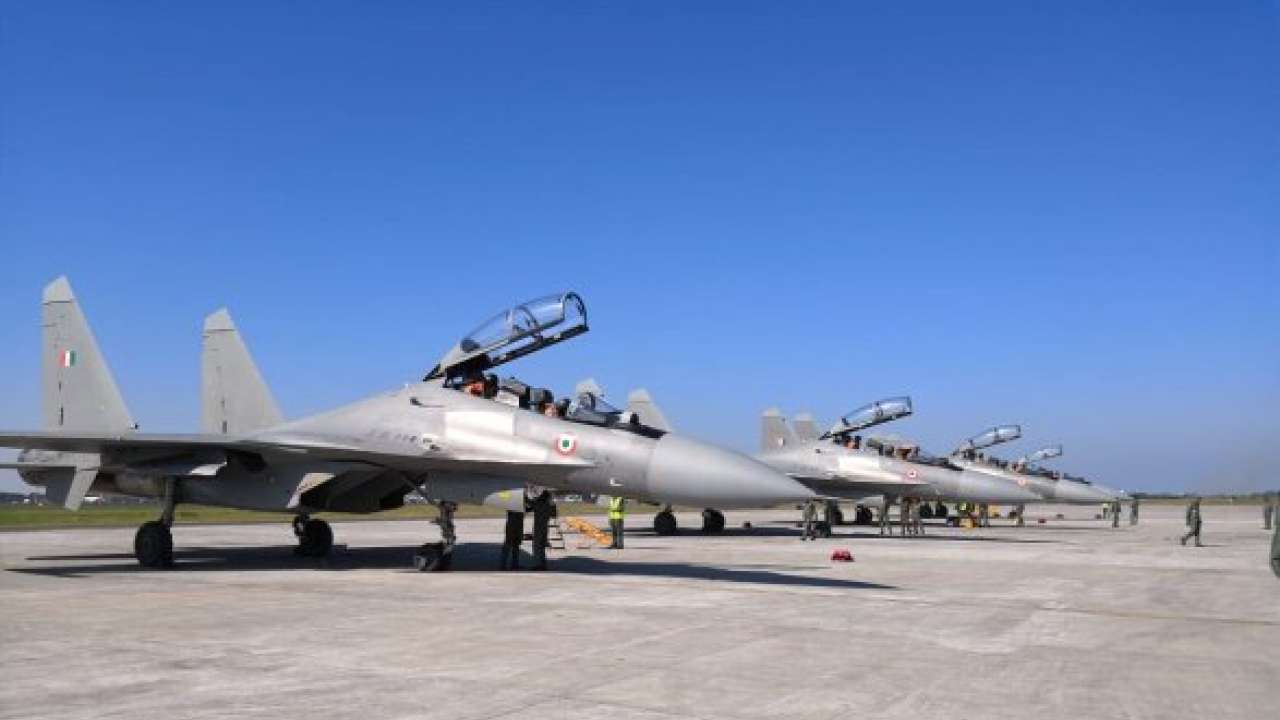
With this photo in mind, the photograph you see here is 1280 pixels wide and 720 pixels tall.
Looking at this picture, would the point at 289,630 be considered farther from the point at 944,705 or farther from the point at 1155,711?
the point at 1155,711

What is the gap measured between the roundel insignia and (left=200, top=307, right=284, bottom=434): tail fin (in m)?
7.47

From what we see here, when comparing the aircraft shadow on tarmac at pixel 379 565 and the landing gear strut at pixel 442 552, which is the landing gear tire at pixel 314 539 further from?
the landing gear strut at pixel 442 552

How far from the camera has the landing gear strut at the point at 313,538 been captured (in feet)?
56.1

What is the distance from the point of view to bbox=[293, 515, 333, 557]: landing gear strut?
674 inches

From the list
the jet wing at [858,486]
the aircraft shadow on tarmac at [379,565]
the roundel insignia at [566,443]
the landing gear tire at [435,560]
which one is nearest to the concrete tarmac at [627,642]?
the aircraft shadow on tarmac at [379,565]

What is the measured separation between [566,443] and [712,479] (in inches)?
85.9

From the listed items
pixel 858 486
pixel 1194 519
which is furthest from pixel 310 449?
pixel 1194 519

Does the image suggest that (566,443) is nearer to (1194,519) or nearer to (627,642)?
(627,642)

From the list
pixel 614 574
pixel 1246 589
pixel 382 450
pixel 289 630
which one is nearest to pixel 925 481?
pixel 1246 589

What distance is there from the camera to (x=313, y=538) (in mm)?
17172

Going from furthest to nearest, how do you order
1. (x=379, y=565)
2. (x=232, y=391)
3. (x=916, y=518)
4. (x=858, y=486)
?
(x=858, y=486)
(x=916, y=518)
(x=232, y=391)
(x=379, y=565)

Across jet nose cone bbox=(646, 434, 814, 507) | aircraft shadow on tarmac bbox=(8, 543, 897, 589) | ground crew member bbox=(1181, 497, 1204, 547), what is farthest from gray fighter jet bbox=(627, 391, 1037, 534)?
jet nose cone bbox=(646, 434, 814, 507)

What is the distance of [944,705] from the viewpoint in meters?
5.93

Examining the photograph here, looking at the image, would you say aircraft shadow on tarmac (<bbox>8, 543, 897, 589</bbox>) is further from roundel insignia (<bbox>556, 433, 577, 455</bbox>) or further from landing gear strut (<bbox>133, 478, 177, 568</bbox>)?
roundel insignia (<bbox>556, 433, 577, 455</bbox>)
